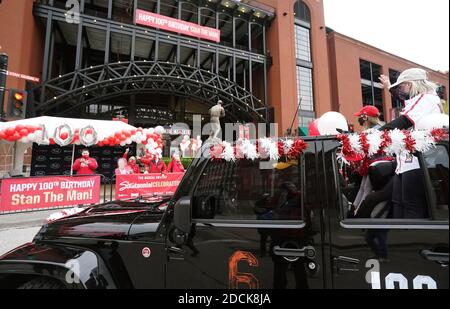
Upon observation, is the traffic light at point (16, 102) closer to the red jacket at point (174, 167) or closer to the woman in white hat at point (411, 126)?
the red jacket at point (174, 167)

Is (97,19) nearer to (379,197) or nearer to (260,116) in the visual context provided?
(260,116)

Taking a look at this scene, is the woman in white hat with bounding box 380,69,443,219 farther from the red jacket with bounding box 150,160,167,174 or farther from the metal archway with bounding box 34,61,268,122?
the metal archway with bounding box 34,61,268,122

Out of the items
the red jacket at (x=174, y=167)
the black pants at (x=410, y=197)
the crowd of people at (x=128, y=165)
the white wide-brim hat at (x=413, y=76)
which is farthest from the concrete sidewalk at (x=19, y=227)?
the white wide-brim hat at (x=413, y=76)

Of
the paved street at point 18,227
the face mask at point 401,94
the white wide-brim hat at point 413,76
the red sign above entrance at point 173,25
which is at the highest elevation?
the red sign above entrance at point 173,25

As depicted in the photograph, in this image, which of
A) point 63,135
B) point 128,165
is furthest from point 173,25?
point 63,135

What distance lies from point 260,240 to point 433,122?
4.38ft

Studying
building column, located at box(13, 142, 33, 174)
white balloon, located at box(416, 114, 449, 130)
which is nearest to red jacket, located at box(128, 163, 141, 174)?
building column, located at box(13, 142, 33, 174)

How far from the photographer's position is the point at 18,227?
240 inches

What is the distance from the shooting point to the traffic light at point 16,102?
691cm

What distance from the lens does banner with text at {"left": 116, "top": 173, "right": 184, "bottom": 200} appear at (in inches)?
342

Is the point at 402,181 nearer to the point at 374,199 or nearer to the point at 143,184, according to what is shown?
the point at 374,199

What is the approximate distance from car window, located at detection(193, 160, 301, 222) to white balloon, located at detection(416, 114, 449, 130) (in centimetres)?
87

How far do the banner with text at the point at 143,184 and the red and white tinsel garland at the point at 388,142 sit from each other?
279 inches
